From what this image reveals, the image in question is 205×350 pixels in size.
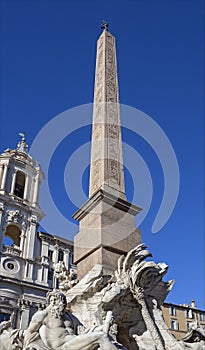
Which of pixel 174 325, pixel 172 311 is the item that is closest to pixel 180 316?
pixel 172 311

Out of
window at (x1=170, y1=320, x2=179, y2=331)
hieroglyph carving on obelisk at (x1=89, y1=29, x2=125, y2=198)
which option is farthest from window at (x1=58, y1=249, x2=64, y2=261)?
hieroglyph carving on obelisk at (x1=89, y1=29, x2=125, y2=198)

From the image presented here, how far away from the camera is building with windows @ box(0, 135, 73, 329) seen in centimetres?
2264

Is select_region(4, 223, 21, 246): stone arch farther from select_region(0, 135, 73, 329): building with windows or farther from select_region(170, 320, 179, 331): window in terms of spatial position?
select_region(170, 320, 179, 331): window

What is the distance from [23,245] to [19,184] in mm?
4804

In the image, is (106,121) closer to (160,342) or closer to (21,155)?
(160,342)

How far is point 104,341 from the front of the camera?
16.9 ft

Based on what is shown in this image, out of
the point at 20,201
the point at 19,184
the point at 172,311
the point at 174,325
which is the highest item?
the point at 19,184

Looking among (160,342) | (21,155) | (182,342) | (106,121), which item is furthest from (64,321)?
(21,155)

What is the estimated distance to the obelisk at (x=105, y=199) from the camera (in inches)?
325

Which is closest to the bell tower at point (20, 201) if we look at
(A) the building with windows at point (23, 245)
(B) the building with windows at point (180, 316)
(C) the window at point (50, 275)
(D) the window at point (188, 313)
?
(A) the building with windows at point (23, 245)

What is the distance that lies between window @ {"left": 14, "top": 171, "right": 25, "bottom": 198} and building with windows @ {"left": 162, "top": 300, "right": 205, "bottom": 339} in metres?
13.6

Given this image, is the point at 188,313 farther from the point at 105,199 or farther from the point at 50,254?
the point at 105,199

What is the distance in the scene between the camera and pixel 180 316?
29.7 meters

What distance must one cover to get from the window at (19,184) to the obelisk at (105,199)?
16102 millimetres
